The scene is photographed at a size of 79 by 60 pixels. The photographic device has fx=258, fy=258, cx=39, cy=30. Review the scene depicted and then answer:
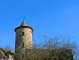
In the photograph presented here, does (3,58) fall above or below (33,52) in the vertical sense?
above

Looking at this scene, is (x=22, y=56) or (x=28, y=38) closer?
(x=22, y=56)

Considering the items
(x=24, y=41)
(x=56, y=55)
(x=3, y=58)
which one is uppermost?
(x=24, y=41)

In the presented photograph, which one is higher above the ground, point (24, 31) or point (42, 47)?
point (24, 31)

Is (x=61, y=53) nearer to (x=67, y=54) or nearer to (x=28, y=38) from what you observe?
(x=67, y=54)

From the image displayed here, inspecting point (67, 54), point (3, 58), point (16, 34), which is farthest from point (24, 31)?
point (67, 54)

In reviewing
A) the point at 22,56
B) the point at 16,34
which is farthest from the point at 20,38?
the point at 22,56

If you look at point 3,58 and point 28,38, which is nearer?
point 3,58

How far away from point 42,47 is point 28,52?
1.81m

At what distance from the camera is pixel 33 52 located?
31.1 m

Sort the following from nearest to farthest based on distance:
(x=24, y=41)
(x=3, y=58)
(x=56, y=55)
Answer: (x=56, y=55) → (x=3, y=58) → (x=24, y=41)

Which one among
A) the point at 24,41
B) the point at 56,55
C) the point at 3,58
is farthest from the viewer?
the point at 24,41

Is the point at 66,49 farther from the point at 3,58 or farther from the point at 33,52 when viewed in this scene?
the point at 3,58

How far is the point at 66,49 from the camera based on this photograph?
31.6m

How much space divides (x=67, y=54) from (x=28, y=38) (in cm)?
3248
